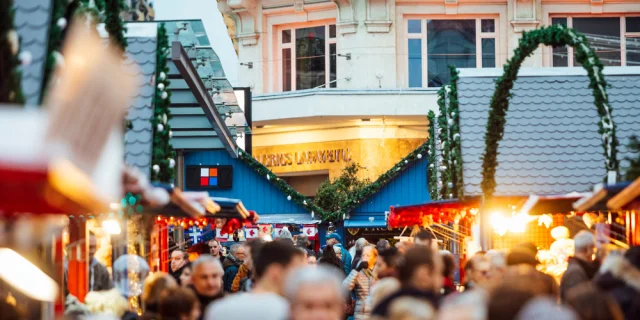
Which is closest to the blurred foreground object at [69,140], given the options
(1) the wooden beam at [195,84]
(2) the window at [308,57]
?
(1) the wooden beam at [195,84]

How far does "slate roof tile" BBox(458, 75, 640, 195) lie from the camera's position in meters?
16.4

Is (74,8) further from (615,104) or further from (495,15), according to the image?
(495,15)

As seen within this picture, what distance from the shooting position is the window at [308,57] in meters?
39.1

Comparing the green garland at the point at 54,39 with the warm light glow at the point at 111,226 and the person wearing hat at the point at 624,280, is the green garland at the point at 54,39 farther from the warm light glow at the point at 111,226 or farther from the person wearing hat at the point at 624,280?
the person wearing hat at the point at 624,280

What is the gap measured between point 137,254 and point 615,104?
7722 millimetres

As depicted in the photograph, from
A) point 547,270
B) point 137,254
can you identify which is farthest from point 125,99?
point 547,270

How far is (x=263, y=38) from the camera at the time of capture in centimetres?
3969

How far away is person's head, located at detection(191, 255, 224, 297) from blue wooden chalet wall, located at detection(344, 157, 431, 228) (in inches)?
922

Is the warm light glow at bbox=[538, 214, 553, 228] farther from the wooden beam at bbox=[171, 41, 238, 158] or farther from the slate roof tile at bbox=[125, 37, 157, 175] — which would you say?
the slate roof tile at bbox=[125, 37, 157, 175]

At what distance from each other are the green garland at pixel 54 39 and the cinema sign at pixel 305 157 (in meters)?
29.2

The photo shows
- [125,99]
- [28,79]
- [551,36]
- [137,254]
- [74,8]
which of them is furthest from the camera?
[551,36]

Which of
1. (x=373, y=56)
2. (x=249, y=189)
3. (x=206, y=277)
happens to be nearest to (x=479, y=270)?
(x=206, y=277)

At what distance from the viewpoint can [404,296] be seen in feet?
22.7

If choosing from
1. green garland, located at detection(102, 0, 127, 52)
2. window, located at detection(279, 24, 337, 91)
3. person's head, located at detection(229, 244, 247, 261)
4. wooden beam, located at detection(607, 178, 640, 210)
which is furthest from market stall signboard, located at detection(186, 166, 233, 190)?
wooden beam, located at detection(607, 178, 640, 210)
